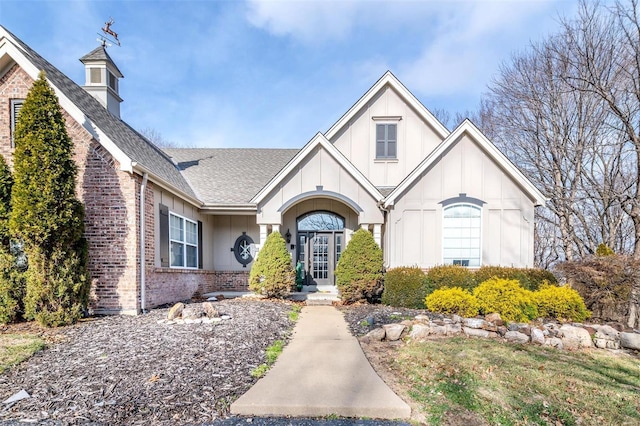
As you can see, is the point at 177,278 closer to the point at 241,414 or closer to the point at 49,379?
the point at 49,379

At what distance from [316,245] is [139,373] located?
27.2 feet

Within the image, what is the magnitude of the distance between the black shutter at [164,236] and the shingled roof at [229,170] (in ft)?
8.63

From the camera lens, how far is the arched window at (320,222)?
40.0 ft

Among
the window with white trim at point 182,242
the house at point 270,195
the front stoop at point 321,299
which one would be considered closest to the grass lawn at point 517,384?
the front stoop at point 321,299

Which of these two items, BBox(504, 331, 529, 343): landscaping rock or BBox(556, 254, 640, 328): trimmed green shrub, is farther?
BBox(556, 254, 640, 328): trimmed green shrub

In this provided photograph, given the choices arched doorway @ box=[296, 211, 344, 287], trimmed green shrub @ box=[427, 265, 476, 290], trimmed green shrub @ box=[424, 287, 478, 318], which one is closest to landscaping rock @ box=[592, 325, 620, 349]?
trimmed green shrub @ box=[424, 287, 478, 318]

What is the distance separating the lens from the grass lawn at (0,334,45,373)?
487cm

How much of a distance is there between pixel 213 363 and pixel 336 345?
216 centimetres

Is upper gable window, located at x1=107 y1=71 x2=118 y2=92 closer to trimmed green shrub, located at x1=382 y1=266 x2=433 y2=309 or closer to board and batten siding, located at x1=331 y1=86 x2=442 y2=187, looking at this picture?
board and batten siding, located at x1=331 y1=86 x2=442 y2=187

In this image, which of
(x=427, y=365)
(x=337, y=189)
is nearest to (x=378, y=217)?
(x=337, y=189)

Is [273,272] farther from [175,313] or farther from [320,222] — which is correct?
[320,222]

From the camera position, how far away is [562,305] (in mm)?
7824

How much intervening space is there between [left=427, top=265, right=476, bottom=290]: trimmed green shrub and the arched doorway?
12.9 feet

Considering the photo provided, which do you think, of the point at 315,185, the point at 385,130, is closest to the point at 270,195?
the point at 315,185
